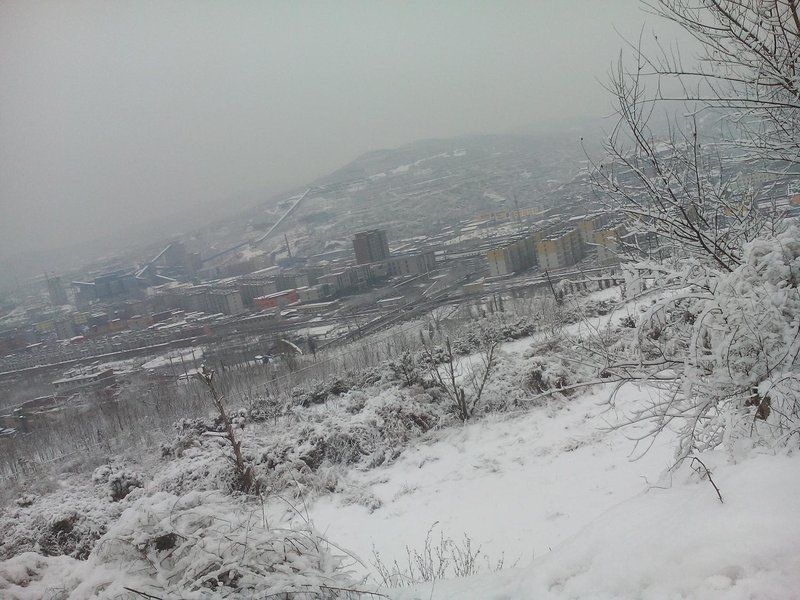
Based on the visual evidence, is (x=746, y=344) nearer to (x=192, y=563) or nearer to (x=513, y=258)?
(x=192, y=563)

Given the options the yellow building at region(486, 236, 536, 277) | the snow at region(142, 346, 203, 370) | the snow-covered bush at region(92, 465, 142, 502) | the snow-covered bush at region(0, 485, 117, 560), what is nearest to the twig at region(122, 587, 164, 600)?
the snow-covered bush at region(0, 485, 117, 560)

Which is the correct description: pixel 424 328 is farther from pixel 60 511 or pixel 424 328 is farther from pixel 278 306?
pixel 60 511

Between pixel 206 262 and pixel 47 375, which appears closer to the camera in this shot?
pixel 47 375

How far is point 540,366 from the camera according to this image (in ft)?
38.9

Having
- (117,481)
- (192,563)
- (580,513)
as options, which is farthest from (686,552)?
(117,481)

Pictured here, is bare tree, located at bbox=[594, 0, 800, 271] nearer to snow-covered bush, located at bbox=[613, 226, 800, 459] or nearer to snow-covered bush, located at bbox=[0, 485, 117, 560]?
snow-covered bush, located at bbox=[613, 226, 800, 459]

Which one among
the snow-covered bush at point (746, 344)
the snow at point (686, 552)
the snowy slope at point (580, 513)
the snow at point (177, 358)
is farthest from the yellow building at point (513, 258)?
the snow at point (686, 552)

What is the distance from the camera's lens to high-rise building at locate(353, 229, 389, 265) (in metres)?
35.8

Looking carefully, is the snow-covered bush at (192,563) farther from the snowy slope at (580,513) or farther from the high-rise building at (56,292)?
the high-rise building at (56,292)

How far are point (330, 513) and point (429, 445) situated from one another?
279 cm

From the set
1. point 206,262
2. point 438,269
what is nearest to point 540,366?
point 438,269

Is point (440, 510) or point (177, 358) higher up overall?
point (440, 510)

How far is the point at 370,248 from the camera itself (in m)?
36.3

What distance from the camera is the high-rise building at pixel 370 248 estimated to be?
35.8 meters
